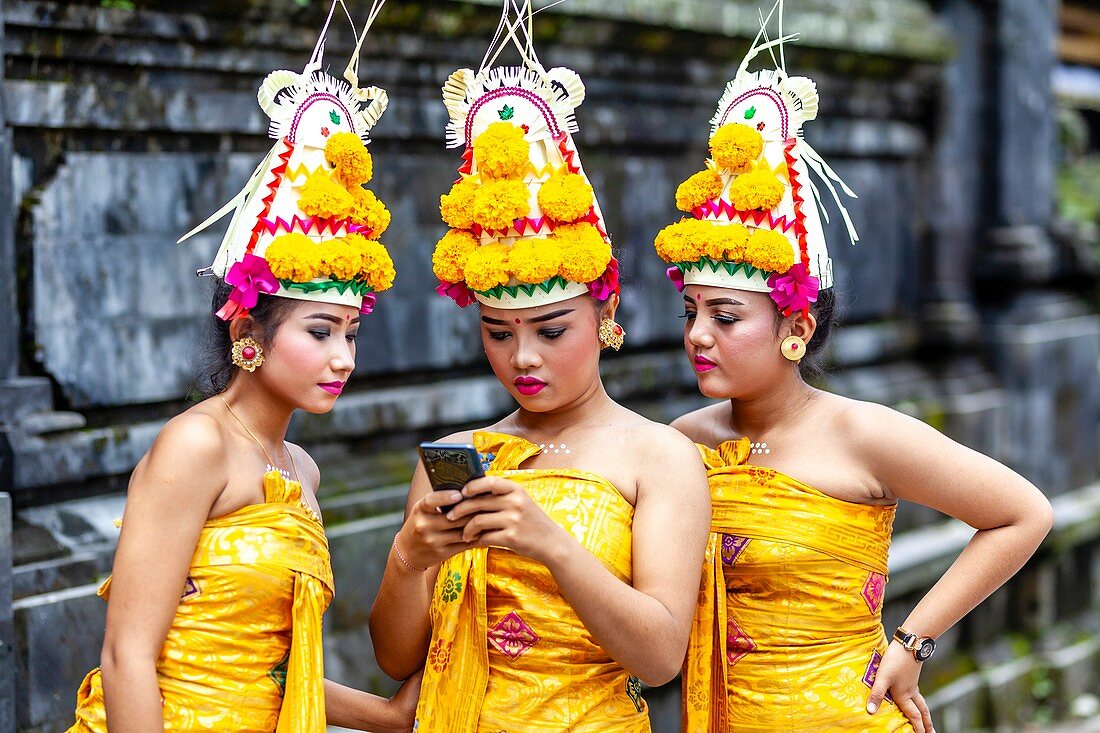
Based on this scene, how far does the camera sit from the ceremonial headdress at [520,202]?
2.82m

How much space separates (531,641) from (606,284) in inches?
31.8

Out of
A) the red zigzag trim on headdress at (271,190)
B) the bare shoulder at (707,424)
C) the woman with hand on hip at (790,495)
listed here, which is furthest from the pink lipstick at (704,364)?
the red zigzag trim on headdress at (271,190)

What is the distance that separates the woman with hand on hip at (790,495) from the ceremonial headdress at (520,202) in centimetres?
38

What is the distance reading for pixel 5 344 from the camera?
388cm

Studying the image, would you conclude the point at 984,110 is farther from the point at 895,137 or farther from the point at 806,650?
the point at 806,650

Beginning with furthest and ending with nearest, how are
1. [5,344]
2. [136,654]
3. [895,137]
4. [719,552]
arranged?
[895,137]
[5,344]
[719,552]
[136,654]

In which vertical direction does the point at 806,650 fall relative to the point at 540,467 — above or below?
below

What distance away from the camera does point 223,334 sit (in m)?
2.94

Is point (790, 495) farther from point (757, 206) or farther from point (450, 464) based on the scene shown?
point (450, 464)

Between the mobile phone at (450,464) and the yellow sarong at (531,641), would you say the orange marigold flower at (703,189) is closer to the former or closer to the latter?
the yellow sarong at (531,641)

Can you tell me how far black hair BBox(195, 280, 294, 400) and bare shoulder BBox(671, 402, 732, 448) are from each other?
1149mm

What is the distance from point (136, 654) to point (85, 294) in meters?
1.96

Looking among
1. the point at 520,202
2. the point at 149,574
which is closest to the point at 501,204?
the point at 520,202

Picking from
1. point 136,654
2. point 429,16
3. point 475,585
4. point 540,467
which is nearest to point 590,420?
point 540,467
